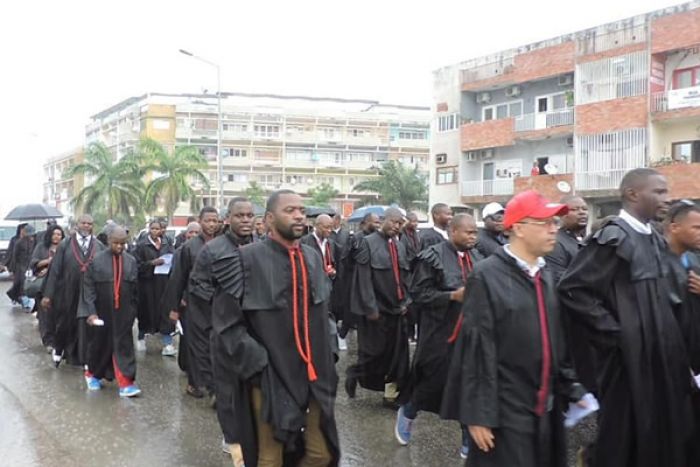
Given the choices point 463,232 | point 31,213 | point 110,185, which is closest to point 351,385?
Answer: point 463,232

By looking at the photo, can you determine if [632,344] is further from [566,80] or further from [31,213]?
[566,80]

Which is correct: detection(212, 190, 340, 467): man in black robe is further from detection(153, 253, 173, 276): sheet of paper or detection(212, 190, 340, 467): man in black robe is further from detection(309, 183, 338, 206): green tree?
detection(309, 183, 338, 206): green tree

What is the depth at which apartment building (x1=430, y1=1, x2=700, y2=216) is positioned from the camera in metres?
26.5

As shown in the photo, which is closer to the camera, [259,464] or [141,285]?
[259,464]

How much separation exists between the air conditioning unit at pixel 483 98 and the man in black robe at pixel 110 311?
2927 centimetres

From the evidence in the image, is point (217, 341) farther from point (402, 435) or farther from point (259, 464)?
point (402, 435)

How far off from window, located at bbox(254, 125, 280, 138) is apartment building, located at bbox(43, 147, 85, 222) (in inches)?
817

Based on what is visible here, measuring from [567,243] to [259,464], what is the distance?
3.64 m

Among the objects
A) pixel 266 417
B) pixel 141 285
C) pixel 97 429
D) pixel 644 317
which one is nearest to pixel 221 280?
pixel 266 417

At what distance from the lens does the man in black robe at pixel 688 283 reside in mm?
4332

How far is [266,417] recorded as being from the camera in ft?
13.6

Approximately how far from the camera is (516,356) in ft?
11.5

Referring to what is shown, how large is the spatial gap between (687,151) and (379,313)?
2303cm

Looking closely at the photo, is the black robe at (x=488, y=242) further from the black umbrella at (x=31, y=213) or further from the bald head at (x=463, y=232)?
the black umbrella at (x=31, y=213)
